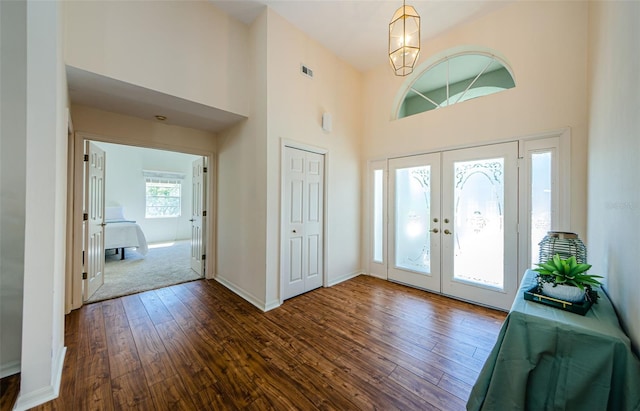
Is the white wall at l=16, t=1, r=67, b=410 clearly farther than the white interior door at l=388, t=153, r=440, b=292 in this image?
No

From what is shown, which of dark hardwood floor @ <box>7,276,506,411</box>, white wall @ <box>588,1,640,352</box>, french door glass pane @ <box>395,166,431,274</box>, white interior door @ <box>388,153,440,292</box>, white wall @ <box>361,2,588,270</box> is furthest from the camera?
french door glass pane @ <box>395,166,431,274</box>

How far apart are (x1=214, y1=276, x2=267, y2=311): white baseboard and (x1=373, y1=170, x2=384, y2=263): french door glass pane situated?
2.16 meters

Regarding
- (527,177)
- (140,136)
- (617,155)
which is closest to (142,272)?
(140,136)

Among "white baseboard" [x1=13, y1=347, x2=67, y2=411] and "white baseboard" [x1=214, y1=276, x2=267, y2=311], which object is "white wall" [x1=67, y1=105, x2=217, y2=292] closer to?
"white baseboard" [x1=214, y1=276, x2=267, y2=311]

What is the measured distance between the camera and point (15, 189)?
1.81 metres

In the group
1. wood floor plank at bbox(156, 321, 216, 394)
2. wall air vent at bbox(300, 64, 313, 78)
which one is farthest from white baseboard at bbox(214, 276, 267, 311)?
wall air vent at bbox(300, 64, 313, 78)

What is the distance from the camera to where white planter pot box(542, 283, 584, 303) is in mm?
1200

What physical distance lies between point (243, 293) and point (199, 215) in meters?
1.76

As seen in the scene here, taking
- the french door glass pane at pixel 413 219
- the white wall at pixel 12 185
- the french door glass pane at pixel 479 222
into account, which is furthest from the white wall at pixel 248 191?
the french door glass pane at pixel 479 222

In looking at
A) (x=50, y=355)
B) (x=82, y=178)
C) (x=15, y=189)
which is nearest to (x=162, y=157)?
(x=82, y=178)

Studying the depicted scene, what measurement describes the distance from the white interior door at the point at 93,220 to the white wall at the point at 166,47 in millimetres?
1478

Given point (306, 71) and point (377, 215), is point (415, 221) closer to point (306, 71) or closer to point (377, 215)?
point (377, 215)

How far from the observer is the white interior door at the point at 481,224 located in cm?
280

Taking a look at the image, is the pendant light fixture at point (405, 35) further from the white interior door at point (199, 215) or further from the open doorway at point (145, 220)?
the open doorway at point (145, 220)
